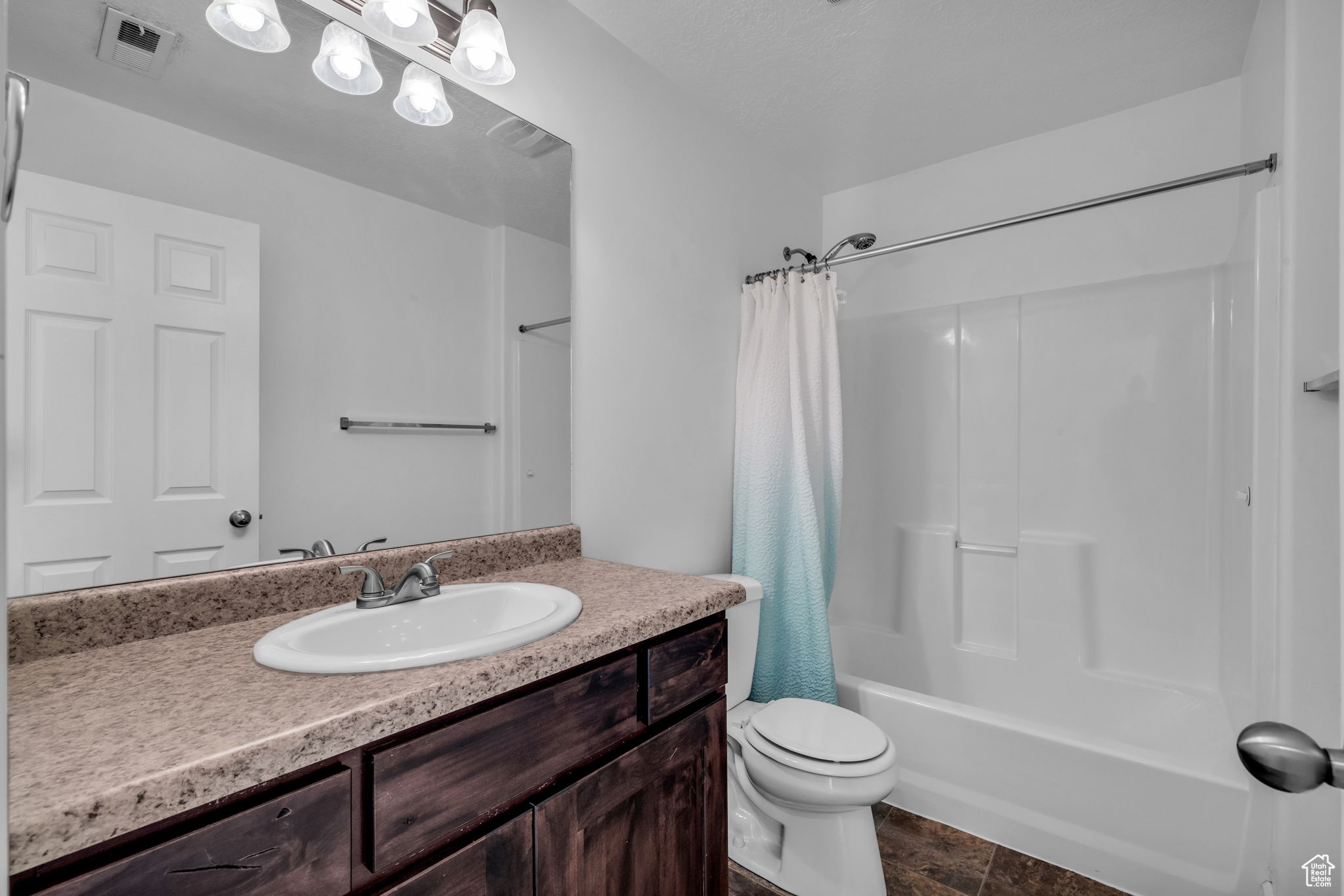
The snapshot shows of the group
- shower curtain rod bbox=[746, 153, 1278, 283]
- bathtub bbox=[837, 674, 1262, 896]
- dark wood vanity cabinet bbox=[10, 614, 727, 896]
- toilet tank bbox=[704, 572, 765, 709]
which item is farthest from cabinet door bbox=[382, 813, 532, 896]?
shower curtain rod bbox=[746, 153, 1278, 283]

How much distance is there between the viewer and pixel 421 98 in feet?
4.38

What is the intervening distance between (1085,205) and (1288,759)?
1.78 m

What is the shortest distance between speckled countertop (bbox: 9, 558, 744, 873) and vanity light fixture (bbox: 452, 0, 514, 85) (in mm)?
1110

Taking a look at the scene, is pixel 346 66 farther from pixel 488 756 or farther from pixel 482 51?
pixel 488 756

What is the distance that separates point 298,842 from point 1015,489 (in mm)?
2442

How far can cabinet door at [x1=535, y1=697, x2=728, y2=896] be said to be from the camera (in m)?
0.89

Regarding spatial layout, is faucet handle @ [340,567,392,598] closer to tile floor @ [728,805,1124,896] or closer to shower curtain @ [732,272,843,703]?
tile floor @ [728,805,1124,896]

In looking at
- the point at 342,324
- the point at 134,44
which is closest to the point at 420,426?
the point at 342,324

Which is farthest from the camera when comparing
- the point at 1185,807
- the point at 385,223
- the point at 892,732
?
the point at 892,732

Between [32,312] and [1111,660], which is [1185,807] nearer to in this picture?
[1111,660]

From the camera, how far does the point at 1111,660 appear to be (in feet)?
7.16

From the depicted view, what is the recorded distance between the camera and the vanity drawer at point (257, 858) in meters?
0.55

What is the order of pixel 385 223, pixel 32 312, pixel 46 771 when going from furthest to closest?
1. pixel 385 223
2. pixel 32 312
3. pixel 46 771

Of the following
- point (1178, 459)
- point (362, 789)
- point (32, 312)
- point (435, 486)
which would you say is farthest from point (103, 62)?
point (1178, 459)
